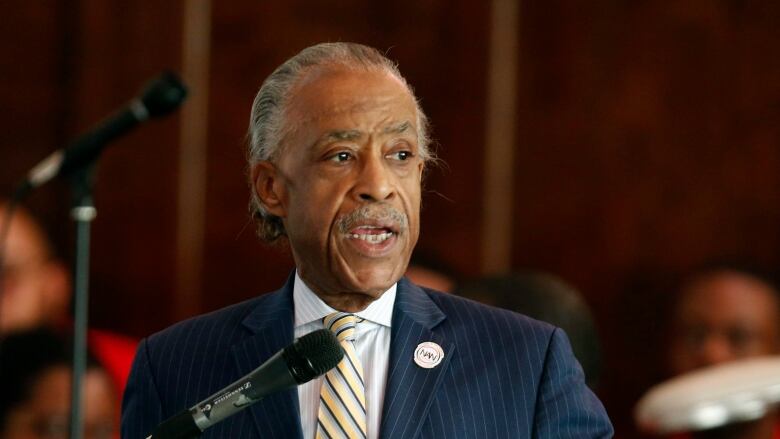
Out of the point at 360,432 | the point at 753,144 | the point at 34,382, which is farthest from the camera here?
the point at 753,144

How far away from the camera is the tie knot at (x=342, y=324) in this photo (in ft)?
6.77

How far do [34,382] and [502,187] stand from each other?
1.57 metres

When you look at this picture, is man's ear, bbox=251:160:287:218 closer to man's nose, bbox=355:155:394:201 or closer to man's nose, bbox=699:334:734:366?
man's nose, bbox=355:155:394:201

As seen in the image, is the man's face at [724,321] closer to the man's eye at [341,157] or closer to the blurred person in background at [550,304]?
the blurred person in background at [550,304]

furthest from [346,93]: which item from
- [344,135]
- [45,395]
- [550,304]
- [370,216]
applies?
[45,395]

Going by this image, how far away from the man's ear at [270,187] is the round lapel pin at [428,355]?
314 millimetres

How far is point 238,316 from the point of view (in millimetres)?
2203

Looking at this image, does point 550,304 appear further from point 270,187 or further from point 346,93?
point 346,93

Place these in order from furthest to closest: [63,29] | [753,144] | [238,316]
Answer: [63,29]
[753,144]
[238,316]

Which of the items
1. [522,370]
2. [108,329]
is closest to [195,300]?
[108,329]

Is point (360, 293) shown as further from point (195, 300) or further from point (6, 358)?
point (195, 300)

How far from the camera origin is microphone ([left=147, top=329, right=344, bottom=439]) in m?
1.62

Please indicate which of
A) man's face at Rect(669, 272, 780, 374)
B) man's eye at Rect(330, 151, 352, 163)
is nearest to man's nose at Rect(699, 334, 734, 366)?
man's face at Rect(669, 272, 780, 374)

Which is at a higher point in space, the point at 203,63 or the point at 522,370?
the point at 203,63
